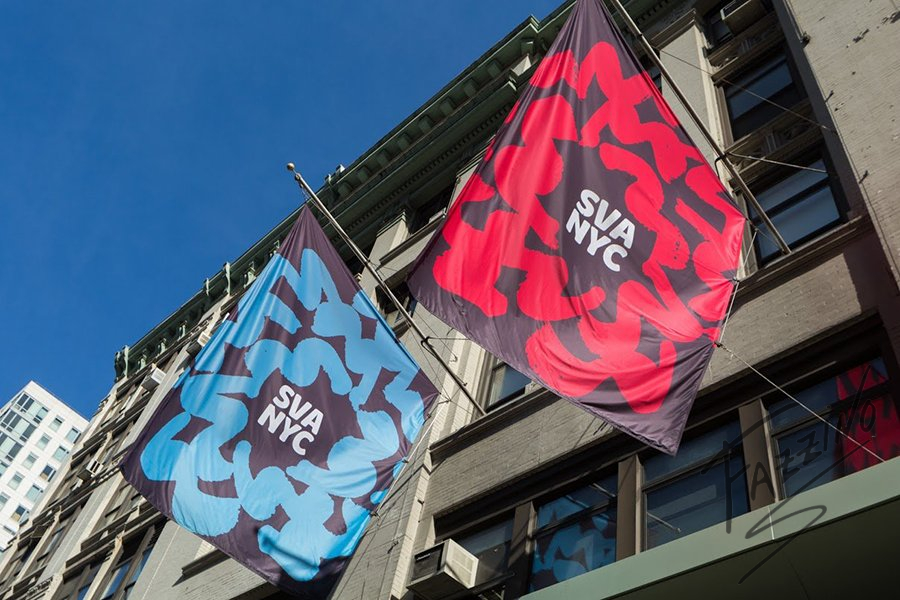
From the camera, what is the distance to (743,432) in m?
10.1

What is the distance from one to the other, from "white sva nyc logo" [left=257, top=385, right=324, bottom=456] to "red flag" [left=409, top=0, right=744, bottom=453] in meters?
3.52

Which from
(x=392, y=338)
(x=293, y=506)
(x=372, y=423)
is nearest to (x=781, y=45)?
(x=392, y=338)

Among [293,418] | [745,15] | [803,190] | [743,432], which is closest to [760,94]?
[745,15]

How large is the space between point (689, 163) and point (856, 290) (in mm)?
2378

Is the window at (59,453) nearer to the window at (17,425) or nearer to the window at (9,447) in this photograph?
the window at (17,425)

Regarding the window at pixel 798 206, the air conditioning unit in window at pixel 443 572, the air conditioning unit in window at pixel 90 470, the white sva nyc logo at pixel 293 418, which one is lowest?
the air conditioning unit in window at pixel 443 572

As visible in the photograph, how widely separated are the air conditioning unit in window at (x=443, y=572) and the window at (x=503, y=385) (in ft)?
13.4

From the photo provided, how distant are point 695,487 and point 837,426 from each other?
5.50 ft

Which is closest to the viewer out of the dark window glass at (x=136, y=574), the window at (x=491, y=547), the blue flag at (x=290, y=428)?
the blue flag at (x=290, y=428)

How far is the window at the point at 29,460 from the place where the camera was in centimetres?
12028

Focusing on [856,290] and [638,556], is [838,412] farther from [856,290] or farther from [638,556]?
[638,556]

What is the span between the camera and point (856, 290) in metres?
10.2

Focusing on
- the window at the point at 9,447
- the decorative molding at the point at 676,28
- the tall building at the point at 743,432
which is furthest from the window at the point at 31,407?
the decorative molding at the point at 676,28

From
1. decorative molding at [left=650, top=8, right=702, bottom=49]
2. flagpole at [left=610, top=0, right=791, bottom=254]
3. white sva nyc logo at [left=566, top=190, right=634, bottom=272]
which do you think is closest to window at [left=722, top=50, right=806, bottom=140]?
decorative molding at [left=650, top=8, right=702, bottom=49]
